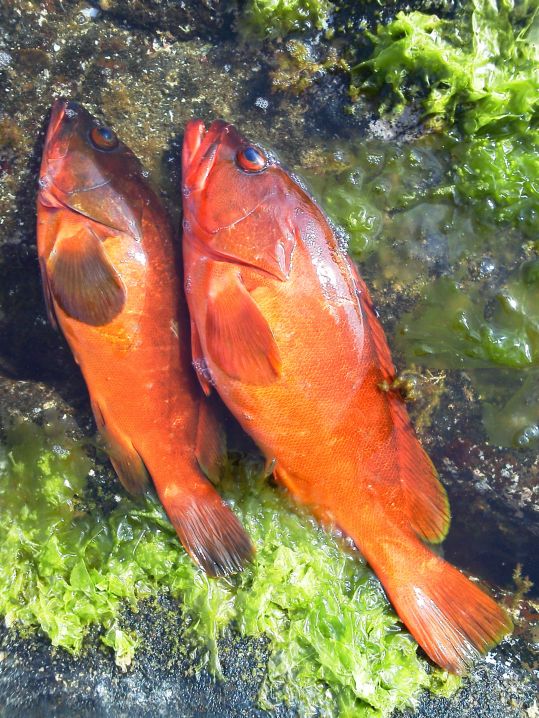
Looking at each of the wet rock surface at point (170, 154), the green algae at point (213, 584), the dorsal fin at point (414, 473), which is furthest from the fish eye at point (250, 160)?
the green algae at point (213, 584)

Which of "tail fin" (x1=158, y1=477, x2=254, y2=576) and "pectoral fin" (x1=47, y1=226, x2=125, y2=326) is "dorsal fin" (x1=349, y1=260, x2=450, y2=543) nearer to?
"tail fin" (x1=158, y1=477, x2=254, y2=576)

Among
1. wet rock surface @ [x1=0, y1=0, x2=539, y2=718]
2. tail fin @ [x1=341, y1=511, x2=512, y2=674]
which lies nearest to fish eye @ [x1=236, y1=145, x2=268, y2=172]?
wet rock surface @ [x1=0, y1=0, x2=539, y2=718]

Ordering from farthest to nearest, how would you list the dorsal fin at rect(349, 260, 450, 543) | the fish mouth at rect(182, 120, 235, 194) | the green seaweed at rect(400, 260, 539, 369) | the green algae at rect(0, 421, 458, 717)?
the green seaweed at rect(400, 260, 539, 369)
the dorsal fin at rect(349, 260, 450, 543)
the fish mouth at rect(182, 120, 235, 194)
the green algae at rect(0, 421, 458, 717)

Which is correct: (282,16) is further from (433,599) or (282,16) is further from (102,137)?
(433,599)

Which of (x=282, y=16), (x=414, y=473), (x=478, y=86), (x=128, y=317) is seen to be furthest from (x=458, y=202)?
(x=128, y=317)

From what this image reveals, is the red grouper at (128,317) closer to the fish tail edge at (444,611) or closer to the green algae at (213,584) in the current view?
the green algae at (213,584)

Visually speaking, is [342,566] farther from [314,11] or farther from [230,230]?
[314,11]

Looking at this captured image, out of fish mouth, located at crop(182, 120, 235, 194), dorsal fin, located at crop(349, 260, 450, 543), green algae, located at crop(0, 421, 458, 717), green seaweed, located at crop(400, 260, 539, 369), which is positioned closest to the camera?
green algae, located at crop(0, 421, 458, 717)
